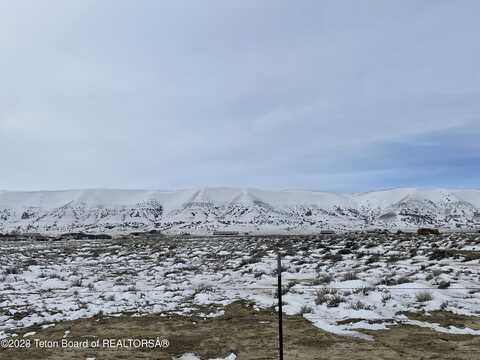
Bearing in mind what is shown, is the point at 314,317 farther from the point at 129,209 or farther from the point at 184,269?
the point at 129,209

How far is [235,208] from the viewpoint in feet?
389

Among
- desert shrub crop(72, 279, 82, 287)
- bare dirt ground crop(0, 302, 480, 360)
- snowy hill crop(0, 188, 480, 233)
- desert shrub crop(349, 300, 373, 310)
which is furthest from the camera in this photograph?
snowy hill crop(0, 188, 480, 233)

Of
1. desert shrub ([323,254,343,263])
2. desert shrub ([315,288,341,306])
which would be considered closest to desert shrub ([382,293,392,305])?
desert shrub ([315,288,341,306])

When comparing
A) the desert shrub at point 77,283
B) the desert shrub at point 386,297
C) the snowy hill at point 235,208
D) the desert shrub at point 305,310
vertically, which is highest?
the snowy hill at point 235,208

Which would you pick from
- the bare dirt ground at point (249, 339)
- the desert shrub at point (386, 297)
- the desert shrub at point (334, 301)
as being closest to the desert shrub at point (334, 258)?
the desert shrub at point (386, 297)

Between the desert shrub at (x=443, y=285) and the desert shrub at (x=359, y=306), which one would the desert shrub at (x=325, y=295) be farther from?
the desert shrub at (x=443, y=285)

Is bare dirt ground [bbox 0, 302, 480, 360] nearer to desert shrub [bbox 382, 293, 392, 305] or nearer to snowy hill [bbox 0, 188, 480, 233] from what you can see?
desert shrub [bbox 382, 293, 392, 305]

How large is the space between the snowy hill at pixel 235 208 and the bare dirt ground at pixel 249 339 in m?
89.1

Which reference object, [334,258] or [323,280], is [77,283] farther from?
[334,258]

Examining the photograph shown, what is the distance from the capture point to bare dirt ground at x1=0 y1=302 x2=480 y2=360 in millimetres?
6688

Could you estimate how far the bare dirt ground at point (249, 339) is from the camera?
263 inches

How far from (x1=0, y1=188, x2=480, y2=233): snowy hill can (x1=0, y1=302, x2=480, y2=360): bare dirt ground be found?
89.1 metres

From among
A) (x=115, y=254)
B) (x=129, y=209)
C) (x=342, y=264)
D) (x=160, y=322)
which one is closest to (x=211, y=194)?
(x=129, y=209)

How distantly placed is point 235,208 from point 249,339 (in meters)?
111
